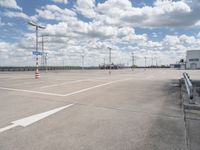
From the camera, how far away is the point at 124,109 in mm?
6961

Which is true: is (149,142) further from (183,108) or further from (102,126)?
(183,108)

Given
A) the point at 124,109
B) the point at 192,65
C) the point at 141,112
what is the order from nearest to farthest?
the point at 141,112, the point at 124,109, the point at 192,65

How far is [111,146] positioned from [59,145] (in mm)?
1001

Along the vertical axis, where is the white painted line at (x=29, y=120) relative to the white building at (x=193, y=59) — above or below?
below

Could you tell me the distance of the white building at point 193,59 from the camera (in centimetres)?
10019

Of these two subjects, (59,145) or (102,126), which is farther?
(102,126)

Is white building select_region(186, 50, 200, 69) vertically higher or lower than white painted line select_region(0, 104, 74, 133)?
higher

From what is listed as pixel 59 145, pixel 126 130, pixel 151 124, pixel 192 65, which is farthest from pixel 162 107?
pixel 192 65

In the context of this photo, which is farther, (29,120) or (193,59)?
(193,59)

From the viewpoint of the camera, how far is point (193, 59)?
334 feet

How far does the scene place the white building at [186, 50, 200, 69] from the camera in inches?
3944

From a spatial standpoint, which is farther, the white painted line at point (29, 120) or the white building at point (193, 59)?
the white building at point (193, 59)

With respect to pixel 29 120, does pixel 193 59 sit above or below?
above

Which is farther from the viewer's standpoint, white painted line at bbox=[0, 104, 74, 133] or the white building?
the white building
